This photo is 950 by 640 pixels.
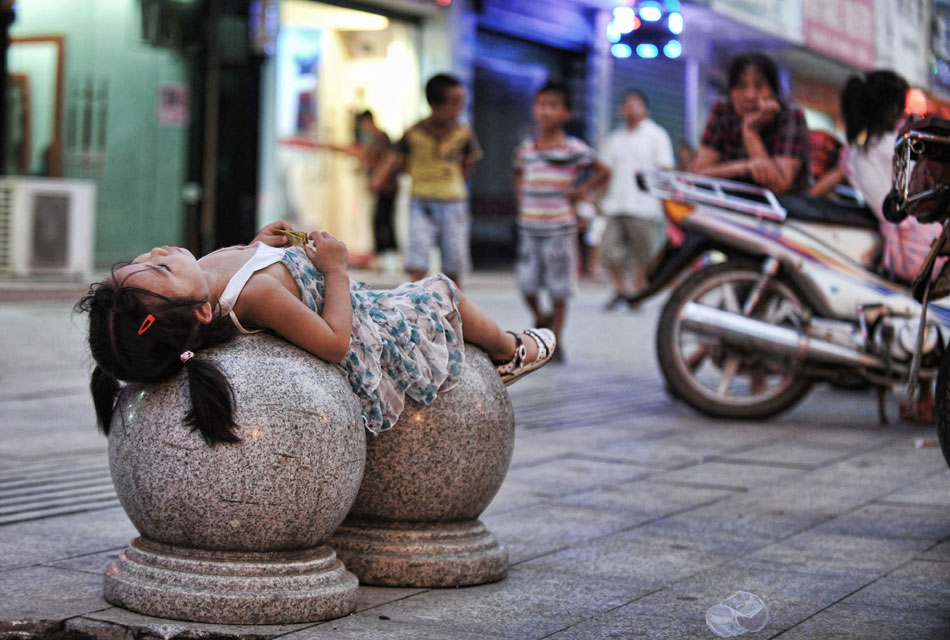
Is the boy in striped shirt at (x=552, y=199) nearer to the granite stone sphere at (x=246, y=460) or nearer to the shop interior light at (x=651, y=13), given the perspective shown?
the shop interior light at (x=651, y=13)

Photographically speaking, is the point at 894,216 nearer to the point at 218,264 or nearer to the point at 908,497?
the point at 908,497

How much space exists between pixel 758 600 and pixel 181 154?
44.2 ft

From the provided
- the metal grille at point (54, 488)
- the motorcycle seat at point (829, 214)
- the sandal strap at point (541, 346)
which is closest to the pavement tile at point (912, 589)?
the sandal strap at point (541, 346)

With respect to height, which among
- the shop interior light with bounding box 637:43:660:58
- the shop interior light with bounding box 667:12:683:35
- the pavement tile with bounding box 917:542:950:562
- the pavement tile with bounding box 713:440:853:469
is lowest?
the pavement tile with bounding box 713:440:853:469

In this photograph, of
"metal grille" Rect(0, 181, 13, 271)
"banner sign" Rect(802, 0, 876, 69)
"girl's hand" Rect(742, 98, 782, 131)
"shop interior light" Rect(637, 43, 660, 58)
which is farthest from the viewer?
"banner sign" Rect(802, 0, 876, 69)

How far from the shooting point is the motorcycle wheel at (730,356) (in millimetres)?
6922

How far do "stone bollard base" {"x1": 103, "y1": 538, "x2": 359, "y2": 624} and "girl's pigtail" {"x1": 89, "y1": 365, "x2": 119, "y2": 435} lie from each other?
358 mm

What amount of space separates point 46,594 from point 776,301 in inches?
185

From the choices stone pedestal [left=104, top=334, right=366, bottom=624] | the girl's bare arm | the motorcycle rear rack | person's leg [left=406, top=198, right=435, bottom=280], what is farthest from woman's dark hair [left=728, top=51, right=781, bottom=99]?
stone pedestal [left=104, top=334, right=366, bottom=624]

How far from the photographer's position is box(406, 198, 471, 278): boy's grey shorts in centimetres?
938

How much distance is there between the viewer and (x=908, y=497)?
496 centimetres

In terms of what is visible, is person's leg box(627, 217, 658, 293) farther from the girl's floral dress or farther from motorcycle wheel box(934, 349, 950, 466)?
motorcycle wheel box(934, 349, 950, 466)

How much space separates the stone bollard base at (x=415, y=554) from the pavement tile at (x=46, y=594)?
0.67 metres

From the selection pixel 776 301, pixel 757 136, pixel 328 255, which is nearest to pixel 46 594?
pixel 328 255
